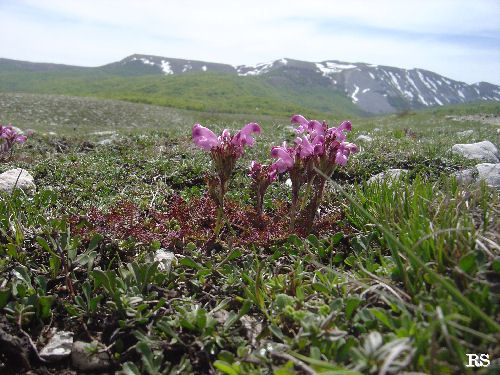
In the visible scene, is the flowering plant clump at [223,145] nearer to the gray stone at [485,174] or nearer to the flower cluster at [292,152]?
the flower cluster at [292,152]

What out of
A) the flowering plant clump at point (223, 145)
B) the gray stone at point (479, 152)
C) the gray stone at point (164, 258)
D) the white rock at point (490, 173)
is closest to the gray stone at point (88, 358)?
the gray stone at point (164, 258)

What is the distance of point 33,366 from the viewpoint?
6.06 feet

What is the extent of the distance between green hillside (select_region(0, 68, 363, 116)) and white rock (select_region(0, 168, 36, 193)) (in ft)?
296

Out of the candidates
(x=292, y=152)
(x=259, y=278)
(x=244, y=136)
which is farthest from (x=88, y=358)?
(x=292, y=152)

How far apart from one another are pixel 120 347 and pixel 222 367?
0.75 meters

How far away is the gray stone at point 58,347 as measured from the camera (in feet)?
6.17

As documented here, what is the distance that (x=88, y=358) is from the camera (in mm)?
1824

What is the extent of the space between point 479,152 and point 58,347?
6966 mm

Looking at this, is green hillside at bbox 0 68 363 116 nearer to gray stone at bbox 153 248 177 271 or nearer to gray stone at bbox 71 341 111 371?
gray stone at bbox 153 248 177 271

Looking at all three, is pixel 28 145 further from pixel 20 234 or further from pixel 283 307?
pixel 283 307

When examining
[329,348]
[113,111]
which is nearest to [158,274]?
[329,348]

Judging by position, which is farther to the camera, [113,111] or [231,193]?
[113,111]

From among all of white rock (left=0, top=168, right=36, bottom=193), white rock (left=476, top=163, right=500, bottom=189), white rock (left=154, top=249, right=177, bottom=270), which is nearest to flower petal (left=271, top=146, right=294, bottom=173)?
white rock (left=154, top=249, right=177, bottom=270)

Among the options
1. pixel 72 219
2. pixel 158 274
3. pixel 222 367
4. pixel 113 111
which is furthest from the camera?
pixel 113 111
